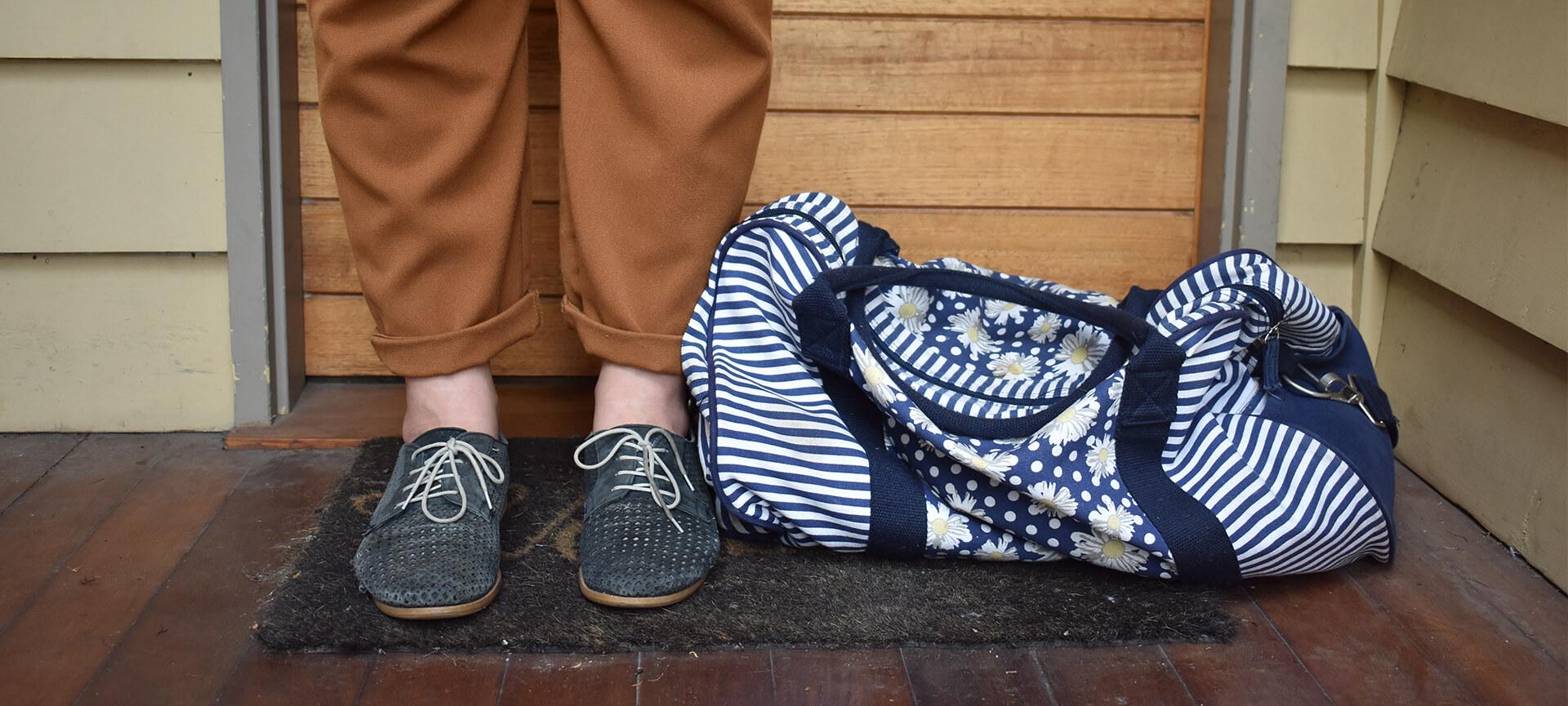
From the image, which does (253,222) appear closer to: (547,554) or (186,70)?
(186,70)

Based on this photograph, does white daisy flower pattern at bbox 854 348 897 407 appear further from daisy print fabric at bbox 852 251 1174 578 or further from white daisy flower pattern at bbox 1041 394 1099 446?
white daisy flower pattern at bbox 1041 394 1099 446

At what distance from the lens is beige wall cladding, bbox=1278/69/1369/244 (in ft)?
4.67

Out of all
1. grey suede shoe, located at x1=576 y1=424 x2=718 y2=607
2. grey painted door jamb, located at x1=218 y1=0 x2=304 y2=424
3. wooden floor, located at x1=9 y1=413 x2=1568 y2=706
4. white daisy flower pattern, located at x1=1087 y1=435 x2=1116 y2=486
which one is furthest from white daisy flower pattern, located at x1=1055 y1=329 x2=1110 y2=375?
grey painted door jamb, located at x1=218 y1=0 x2=304 y2=424

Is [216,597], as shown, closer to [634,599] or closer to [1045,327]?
[634,599]

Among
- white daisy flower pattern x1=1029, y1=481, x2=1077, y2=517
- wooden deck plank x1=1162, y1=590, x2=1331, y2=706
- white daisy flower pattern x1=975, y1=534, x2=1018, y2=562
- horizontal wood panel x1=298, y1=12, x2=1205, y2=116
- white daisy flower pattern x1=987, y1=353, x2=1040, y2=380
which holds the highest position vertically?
horizontal wood panel x1=298, y1=12, x2=1205, y2=116

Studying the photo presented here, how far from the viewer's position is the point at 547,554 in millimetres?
1124

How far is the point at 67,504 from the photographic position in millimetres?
1235

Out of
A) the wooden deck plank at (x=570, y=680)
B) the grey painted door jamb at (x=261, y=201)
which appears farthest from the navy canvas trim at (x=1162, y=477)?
the grey painted door jamb at (x=261, y=201)

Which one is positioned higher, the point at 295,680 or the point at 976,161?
the point at 976,161

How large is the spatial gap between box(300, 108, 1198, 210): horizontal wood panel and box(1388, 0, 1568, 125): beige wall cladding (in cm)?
25

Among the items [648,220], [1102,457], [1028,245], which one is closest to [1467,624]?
[1102,457]

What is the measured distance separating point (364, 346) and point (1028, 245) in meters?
0.78

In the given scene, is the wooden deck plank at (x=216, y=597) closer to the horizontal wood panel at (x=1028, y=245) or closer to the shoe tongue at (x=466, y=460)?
the shoe tongue at (x=466, y=460)

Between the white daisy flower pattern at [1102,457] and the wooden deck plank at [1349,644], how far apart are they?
0.56 feet
